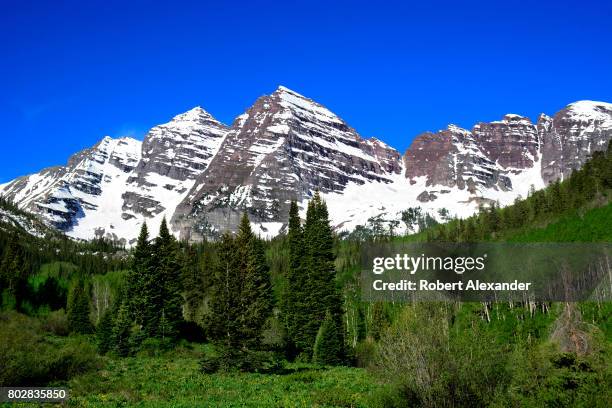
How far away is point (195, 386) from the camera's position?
3772cm

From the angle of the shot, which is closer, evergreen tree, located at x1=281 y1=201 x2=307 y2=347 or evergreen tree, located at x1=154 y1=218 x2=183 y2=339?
evergreen tree, located at x1=154 y1=218 x2=183 y2=339

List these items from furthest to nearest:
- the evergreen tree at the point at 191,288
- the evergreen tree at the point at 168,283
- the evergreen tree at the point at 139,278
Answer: the evergreen tree at the point at 191,288, the evergreen tree at the point at 139,278, the evergreen tree at the point at 168,283

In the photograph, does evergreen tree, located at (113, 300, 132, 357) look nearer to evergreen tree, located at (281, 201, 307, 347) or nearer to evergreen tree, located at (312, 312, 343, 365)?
evergreen tree, located at (281, 201, 307, 347)

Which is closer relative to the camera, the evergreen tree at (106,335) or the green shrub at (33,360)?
the green shrub at (33,360)

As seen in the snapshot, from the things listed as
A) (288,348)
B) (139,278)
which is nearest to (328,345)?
(288,348)

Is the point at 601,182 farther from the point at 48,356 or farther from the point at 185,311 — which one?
the point at 48,356

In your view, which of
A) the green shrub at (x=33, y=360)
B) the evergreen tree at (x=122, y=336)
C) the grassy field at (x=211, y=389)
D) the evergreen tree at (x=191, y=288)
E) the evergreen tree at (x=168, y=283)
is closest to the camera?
the green shrub at (x=33, y=360)

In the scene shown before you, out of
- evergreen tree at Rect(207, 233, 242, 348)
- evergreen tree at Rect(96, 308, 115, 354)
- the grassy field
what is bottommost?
A: the grassy field

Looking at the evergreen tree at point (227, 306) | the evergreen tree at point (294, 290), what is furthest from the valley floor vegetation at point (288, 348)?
the evergreen tree at point (294, 290)

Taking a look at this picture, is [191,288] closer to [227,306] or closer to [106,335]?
[106,335]

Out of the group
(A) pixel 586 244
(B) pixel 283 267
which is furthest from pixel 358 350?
(B) pixel 283 267

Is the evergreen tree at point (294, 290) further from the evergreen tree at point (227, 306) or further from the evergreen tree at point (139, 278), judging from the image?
the evergreen tree at point (227, 306)

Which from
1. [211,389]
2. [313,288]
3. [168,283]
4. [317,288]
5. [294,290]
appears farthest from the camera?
[294,290]

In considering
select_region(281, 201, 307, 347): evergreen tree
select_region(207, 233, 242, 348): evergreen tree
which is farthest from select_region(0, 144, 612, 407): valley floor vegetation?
select_region(281, 201, 307, 347): evergreen tree
